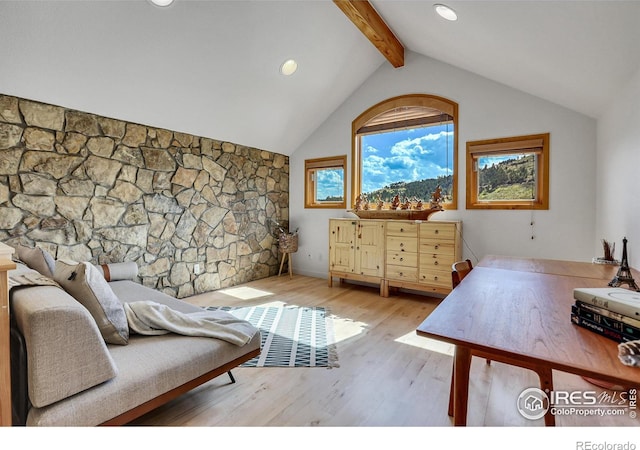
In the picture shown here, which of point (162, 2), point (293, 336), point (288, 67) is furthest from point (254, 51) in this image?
point (293, 336)

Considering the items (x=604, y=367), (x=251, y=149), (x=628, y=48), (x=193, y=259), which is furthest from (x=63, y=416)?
(x=251, y=149)

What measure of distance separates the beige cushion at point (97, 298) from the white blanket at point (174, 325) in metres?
0.12

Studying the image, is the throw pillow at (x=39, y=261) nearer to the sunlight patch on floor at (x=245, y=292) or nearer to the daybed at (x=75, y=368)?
the daybed at (x=75, y=368)

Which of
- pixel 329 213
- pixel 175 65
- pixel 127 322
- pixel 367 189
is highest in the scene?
pixel 175 65

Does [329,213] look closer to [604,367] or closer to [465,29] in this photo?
[465,29]

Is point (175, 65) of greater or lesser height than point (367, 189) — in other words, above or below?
above

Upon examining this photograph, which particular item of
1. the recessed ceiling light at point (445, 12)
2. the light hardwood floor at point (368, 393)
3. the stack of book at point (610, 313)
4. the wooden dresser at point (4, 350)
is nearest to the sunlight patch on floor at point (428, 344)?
the light hardwood floor at point (368, 393)

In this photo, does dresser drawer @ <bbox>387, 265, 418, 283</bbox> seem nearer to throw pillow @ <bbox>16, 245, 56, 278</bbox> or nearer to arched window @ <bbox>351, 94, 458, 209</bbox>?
arched window @ <bbox>351, 94, 458, 209</bbox>

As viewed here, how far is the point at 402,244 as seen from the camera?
3.87 m

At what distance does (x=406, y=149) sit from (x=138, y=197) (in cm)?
340

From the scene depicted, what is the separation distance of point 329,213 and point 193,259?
2.11 m

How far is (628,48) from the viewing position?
174 centimetres

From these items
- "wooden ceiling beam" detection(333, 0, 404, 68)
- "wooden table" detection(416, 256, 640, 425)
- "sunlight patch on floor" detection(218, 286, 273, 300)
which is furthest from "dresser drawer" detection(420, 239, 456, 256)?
"wooden ceiling beam" detection(333, 0, 404, 68)

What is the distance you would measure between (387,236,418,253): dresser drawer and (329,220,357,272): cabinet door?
0.55 metres
